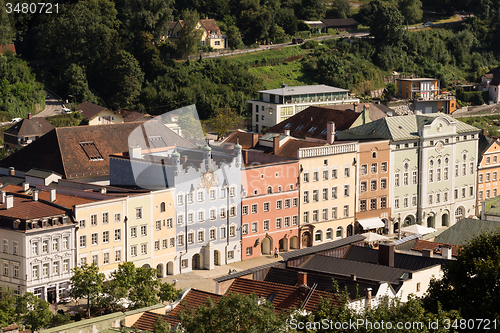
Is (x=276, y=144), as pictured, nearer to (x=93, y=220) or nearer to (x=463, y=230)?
(x=463, y=230)

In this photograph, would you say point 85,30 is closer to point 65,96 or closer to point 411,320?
point 65,96

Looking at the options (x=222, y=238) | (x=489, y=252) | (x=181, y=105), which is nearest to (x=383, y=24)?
(x=181, y=105)

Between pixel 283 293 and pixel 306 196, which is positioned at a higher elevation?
pixel 283 293

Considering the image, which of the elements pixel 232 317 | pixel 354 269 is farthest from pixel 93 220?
pixel 232 317

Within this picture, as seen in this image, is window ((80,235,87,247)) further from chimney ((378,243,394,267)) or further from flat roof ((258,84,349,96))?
flat roof ((258,84,349,96))

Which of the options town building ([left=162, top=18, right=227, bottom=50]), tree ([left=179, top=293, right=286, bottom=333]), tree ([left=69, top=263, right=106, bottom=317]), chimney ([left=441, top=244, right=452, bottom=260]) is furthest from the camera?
town building ([left=162, top=18, right=227, bottom=50])

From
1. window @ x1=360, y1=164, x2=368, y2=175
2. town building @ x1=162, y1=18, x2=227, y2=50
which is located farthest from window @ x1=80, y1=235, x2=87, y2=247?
town building @ x1=162, y1=18, x2=227, y2=50
